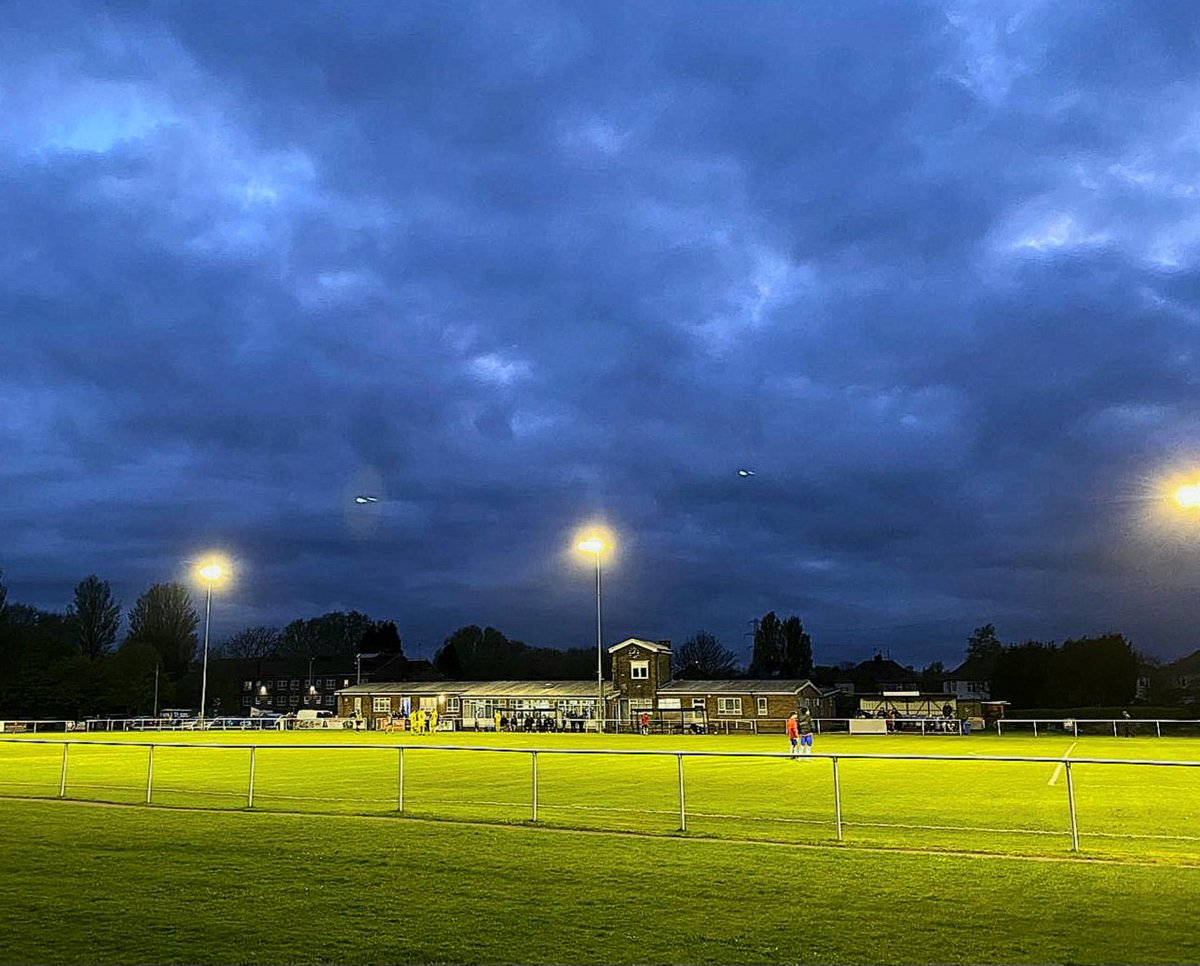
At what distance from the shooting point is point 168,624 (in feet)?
432

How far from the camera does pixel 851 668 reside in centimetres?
14262

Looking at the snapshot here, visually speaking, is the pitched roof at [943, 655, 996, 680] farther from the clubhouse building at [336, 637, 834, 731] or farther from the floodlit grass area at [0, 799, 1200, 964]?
the floodlit grass area at [0, 799, 1200, 964]

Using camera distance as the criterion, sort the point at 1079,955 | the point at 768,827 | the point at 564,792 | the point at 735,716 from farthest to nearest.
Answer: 1. the point at 735,716
2. the point at 564,792
3. the point at 768,827
4. the point at 1079,955

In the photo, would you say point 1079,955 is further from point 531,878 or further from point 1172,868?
point 531,878

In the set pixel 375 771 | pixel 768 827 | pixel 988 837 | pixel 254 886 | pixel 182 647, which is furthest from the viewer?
pixel 182 647

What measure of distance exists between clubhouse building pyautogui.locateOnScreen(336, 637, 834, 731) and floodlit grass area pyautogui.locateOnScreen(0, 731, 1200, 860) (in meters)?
41.3

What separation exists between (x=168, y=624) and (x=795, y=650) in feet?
265

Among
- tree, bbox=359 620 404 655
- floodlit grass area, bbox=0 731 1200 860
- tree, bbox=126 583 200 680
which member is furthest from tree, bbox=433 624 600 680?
floodlit grass area, bbox=0 731 1200 860

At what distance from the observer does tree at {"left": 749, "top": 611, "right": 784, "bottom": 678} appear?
136m

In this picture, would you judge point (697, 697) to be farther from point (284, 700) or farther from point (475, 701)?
point (284, 700)

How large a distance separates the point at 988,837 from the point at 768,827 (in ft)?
10.7

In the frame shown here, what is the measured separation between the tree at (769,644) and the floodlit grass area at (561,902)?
407 feet

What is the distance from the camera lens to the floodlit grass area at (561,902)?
8.58 meters

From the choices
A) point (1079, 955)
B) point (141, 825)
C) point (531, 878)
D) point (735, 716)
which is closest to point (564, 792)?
point (141, 825)
